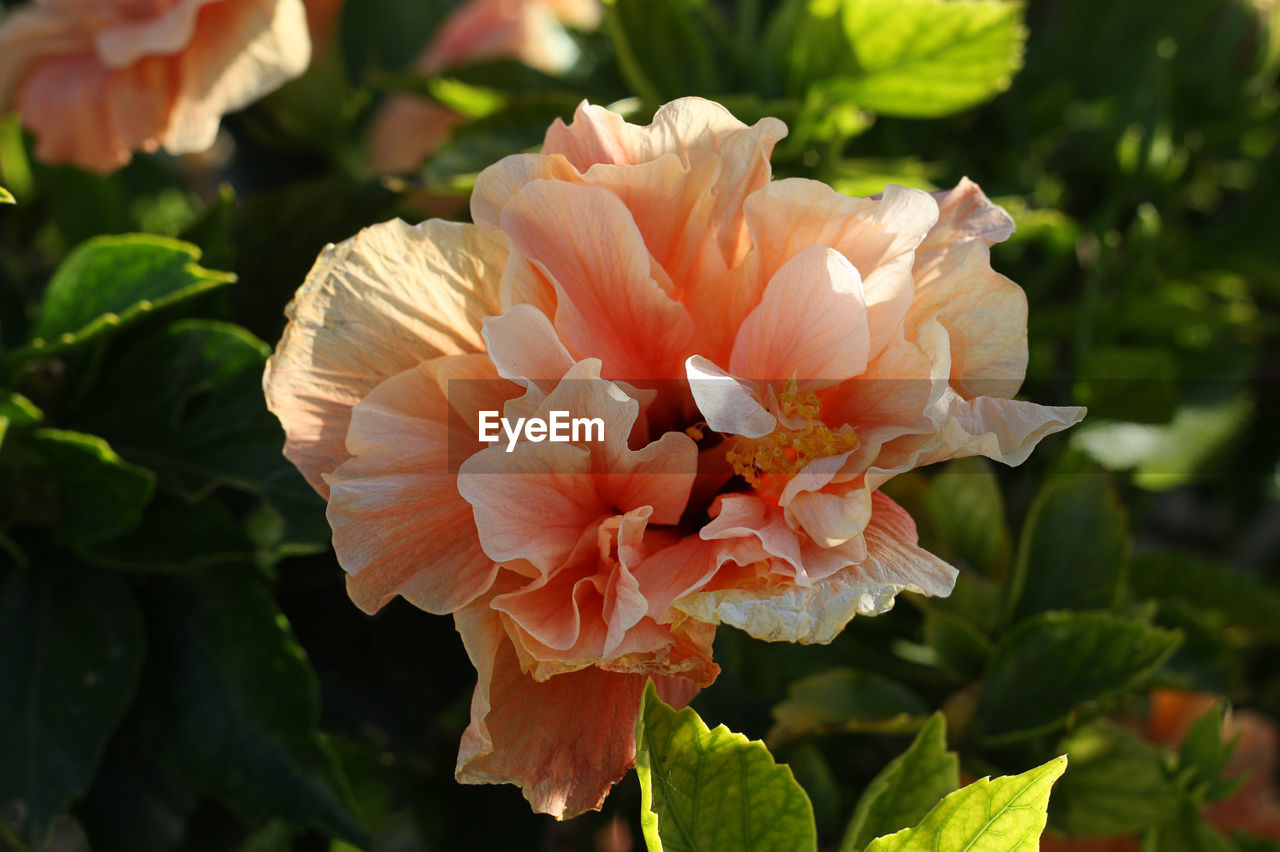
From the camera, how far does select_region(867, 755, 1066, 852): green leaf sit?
1.36ft

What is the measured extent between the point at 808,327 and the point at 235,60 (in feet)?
1.45

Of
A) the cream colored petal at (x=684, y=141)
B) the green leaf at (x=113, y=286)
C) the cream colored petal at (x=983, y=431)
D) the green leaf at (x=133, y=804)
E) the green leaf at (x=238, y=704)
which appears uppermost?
the cream colored petal at (x=684, y=141)

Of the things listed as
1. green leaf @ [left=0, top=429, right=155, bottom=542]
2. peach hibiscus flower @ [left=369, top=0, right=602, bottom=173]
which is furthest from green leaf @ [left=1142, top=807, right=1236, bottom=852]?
peach hibiscus flower @ [left=369, top=0, right=602, bottom=173]

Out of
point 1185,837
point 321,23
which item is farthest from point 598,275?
point 321,23

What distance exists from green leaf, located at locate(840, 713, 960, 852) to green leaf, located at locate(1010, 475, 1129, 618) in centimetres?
17

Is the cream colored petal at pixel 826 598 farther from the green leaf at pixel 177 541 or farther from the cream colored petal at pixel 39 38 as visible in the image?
the cream colored petal at pixel 39 38

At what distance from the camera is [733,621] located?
0.40m

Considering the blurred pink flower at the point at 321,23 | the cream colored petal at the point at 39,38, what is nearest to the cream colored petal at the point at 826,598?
the cream colored petal at the point at 39,38

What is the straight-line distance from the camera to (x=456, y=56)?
103 centimetres

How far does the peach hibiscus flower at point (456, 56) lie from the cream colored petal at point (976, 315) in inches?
23.1

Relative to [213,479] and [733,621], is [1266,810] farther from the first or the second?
[213,479]

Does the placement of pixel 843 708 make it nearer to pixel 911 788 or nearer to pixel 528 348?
pixel 911 788

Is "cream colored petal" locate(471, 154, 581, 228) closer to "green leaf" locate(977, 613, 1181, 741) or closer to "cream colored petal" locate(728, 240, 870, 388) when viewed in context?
"cream colored petal" locate(728, 240, 870, 388)

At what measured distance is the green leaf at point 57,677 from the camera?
1.96ft
